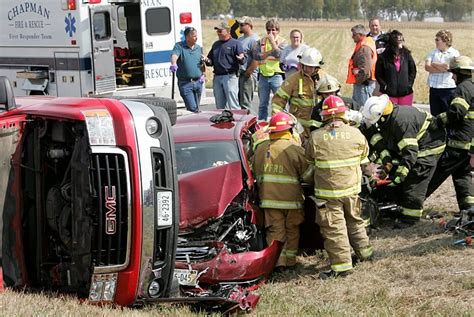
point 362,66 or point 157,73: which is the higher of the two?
point 362,66

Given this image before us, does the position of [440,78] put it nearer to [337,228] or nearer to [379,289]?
[337,228]

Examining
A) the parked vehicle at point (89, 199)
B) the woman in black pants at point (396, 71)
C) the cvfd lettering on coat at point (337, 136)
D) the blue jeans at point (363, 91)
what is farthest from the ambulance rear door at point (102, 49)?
the parked vehicle at point (89, 199)

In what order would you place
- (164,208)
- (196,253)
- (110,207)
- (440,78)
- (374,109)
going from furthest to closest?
(440,78), (374,109), (196,253), (164,208), (110,207)

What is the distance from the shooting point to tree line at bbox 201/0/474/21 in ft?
299

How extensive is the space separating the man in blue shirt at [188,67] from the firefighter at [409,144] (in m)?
5.87

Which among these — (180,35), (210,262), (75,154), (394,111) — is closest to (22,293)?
(75,154)

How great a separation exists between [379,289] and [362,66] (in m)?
5.82

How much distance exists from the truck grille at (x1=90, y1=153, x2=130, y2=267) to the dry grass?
37 centimetres

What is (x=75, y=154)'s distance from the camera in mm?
6098

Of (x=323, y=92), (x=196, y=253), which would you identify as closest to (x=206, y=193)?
(x=196, y=253)

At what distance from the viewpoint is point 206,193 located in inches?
288

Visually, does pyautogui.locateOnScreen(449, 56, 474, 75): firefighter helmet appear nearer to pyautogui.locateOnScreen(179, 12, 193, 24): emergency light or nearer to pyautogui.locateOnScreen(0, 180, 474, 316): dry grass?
pyautogui.locateOnScreen(0, 180, 474, 316): dry grass

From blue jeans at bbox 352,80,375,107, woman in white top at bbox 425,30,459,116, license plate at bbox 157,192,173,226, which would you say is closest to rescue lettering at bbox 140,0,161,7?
blue jeans at bbox 352,80,375,107

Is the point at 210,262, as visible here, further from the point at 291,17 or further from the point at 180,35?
the point at 291,17
